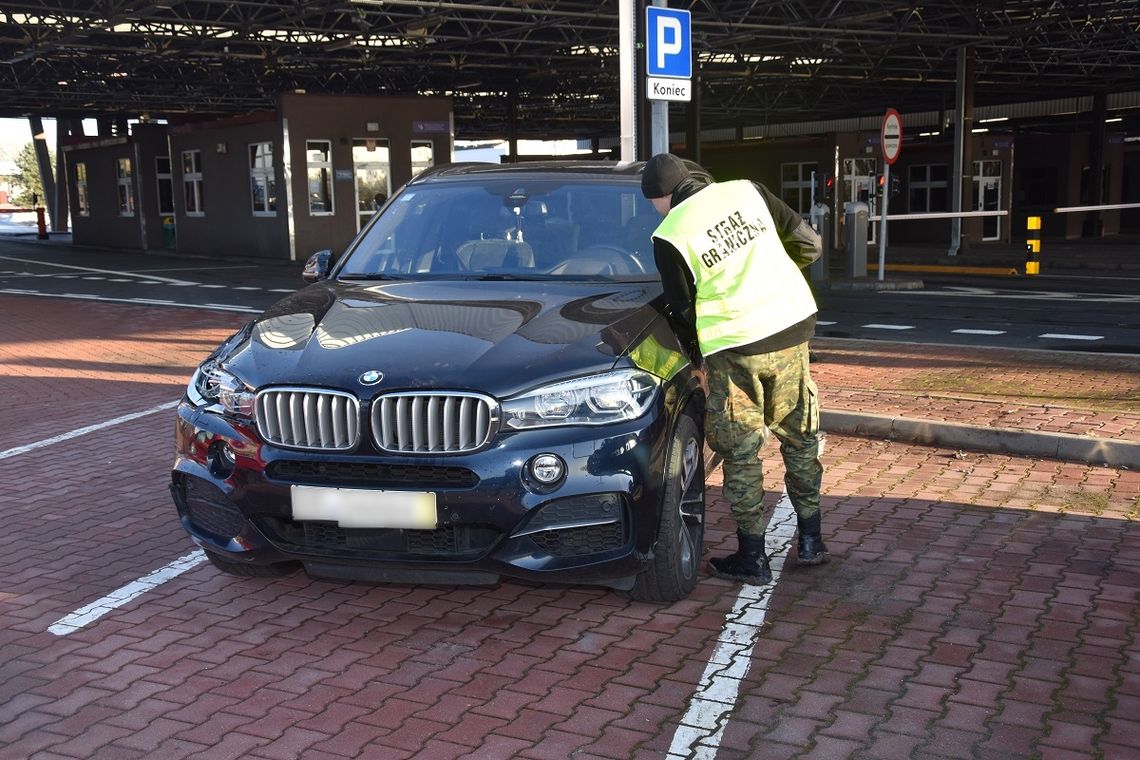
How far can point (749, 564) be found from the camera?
4816 mm

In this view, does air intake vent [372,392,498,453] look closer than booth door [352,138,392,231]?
Yes

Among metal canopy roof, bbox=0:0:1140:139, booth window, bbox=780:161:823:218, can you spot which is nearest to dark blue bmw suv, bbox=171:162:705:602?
metal canopy roof, bbox=0:0:1140:139

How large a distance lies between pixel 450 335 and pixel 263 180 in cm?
2793

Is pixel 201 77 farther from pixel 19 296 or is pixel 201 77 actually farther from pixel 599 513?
pixel 599 513

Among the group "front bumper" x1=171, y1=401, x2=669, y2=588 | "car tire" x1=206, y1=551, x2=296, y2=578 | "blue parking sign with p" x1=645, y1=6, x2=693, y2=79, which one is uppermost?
"blue parking sign with p" x1=645, y1=6, x2=693, y2=79

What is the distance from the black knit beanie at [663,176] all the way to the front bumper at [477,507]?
0.97m

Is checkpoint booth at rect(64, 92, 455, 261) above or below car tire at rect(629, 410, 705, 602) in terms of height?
above

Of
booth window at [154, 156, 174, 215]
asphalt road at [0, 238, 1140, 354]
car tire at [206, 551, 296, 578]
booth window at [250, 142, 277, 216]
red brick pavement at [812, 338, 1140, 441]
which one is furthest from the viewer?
booth window at [154, 156, 174, 215]

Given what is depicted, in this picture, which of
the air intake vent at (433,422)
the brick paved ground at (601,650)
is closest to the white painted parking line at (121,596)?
the brick paved ground at (601,650)

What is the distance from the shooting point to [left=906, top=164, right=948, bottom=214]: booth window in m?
35.4

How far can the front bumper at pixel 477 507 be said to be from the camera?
3895 mm

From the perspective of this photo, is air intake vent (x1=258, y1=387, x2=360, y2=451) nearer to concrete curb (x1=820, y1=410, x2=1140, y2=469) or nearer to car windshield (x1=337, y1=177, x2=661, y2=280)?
car windshield (x1=337, y1=177, x2=661, y2=280)

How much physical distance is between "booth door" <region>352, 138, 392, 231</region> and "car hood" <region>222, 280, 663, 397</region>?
26200 mm

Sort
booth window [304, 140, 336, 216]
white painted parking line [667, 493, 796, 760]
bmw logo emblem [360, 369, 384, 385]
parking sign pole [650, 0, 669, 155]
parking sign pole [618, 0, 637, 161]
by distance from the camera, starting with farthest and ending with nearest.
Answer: booth window [304, 140, 336, 216]
parking sign pole [650, 0, 669, 155]
parking sign pole [618, 0, 637, 161]
bmw logo emblem [360, 369, 384, 385]
white painted parking line [667, 493, 796, 760]
